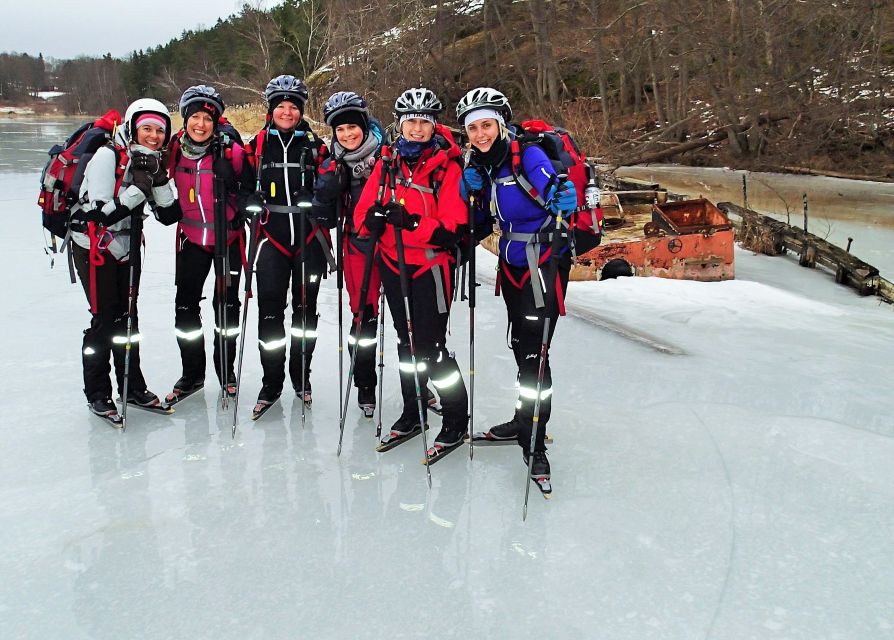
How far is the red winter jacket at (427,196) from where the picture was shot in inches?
132

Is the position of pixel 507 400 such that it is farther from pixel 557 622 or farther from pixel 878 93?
pixel 878 93

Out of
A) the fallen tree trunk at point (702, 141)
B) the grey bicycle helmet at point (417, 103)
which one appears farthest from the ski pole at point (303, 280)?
the fallen tree trunk at point (702, 141)

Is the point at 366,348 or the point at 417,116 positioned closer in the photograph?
the point at 417,116

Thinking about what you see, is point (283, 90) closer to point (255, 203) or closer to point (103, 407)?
point (255, 203)

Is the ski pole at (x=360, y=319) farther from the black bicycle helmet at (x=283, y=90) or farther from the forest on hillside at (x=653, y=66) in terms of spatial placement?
the forest on hillside at (x=653, y=66)

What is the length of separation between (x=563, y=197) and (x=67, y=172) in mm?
2661

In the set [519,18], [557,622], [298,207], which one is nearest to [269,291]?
[298,207]

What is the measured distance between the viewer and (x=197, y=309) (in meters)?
4.18

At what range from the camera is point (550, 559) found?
9.02 feet

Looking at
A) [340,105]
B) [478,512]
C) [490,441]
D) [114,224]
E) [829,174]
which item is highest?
[829,174]

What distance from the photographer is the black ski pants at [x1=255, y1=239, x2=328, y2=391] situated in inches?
155

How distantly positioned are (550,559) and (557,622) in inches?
14.2

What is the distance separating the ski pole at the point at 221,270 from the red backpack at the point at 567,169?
5.60 ft

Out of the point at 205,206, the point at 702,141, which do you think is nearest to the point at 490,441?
the point at 205,206
